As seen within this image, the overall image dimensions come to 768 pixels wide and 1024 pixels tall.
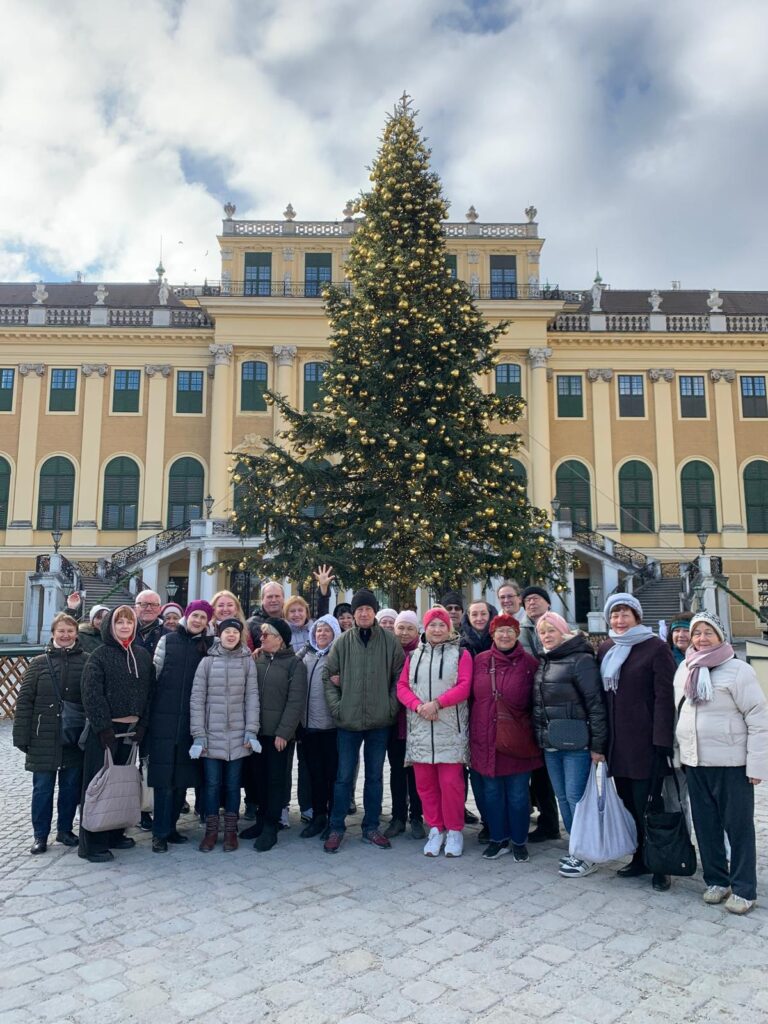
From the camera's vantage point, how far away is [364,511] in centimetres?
1602

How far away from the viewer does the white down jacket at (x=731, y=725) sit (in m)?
5.37

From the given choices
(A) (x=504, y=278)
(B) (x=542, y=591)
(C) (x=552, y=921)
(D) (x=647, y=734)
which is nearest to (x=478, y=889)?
(C) (x=552, y=921)

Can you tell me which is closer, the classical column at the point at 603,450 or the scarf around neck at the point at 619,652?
the scarf around neck at the point at 619,652

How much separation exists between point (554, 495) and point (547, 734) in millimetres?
27389

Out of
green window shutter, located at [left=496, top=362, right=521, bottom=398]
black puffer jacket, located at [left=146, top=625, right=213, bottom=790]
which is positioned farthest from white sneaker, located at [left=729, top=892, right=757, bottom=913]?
green window shutter, located at [left=496, top=362, right=521, bottom=398]

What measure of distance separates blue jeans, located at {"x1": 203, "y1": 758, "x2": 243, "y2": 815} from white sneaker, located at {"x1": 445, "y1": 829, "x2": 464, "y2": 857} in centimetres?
182

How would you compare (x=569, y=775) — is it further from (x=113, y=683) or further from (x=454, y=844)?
(x=113, y=683)

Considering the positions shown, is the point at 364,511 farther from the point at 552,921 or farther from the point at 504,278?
the point at 504,278

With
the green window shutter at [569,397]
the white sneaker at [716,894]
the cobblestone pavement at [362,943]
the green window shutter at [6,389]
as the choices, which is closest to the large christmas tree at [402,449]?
the cobblestone pavement at [362,943]

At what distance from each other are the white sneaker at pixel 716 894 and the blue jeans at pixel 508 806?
1513 mm

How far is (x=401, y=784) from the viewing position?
7531 mm

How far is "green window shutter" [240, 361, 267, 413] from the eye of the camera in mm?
33281

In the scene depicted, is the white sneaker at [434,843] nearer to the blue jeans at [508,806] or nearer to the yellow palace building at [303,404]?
the blue jeans at [508,806]

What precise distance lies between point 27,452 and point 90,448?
2.58 meters
